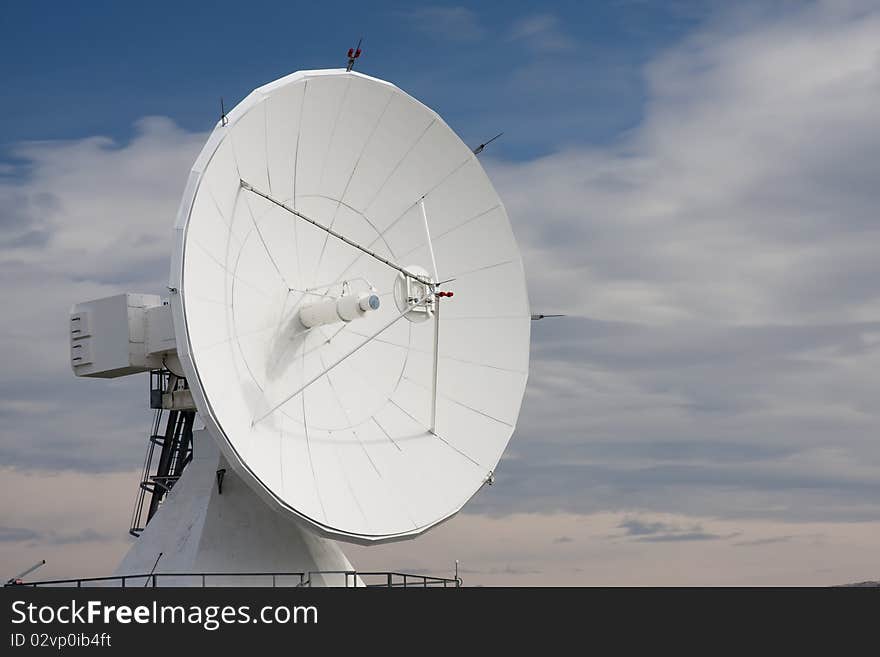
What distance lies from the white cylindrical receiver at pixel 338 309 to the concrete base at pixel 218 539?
5.00 metres

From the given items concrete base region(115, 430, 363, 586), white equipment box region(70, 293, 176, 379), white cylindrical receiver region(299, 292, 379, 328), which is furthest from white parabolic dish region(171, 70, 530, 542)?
white equipment box region(70, 293, 176, 379)

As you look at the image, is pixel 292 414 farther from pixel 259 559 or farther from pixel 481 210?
pixel 481 210

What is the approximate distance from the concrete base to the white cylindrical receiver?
500 cm

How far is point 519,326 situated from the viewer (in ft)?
125

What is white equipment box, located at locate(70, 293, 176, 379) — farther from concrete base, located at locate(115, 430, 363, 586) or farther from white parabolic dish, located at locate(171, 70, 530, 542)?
white parabolic dish, located at locate(171, 70, 530, 542)

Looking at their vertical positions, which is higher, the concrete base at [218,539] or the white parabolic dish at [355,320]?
the white parabolic dish at [355,320]

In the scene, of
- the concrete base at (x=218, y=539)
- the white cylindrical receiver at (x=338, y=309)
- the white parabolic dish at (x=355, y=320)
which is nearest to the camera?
the white parabolic dish at (x=355, y=320)

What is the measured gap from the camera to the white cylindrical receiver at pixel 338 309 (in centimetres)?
3203

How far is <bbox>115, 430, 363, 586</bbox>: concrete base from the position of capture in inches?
1346

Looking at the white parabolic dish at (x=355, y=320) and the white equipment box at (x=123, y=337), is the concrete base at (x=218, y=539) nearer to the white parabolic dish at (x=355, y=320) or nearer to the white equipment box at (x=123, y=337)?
the white equipment box at (x=123, y=337)

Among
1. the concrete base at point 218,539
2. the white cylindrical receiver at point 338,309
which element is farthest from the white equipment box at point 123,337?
the white cylindrical receiver at point 338,309
